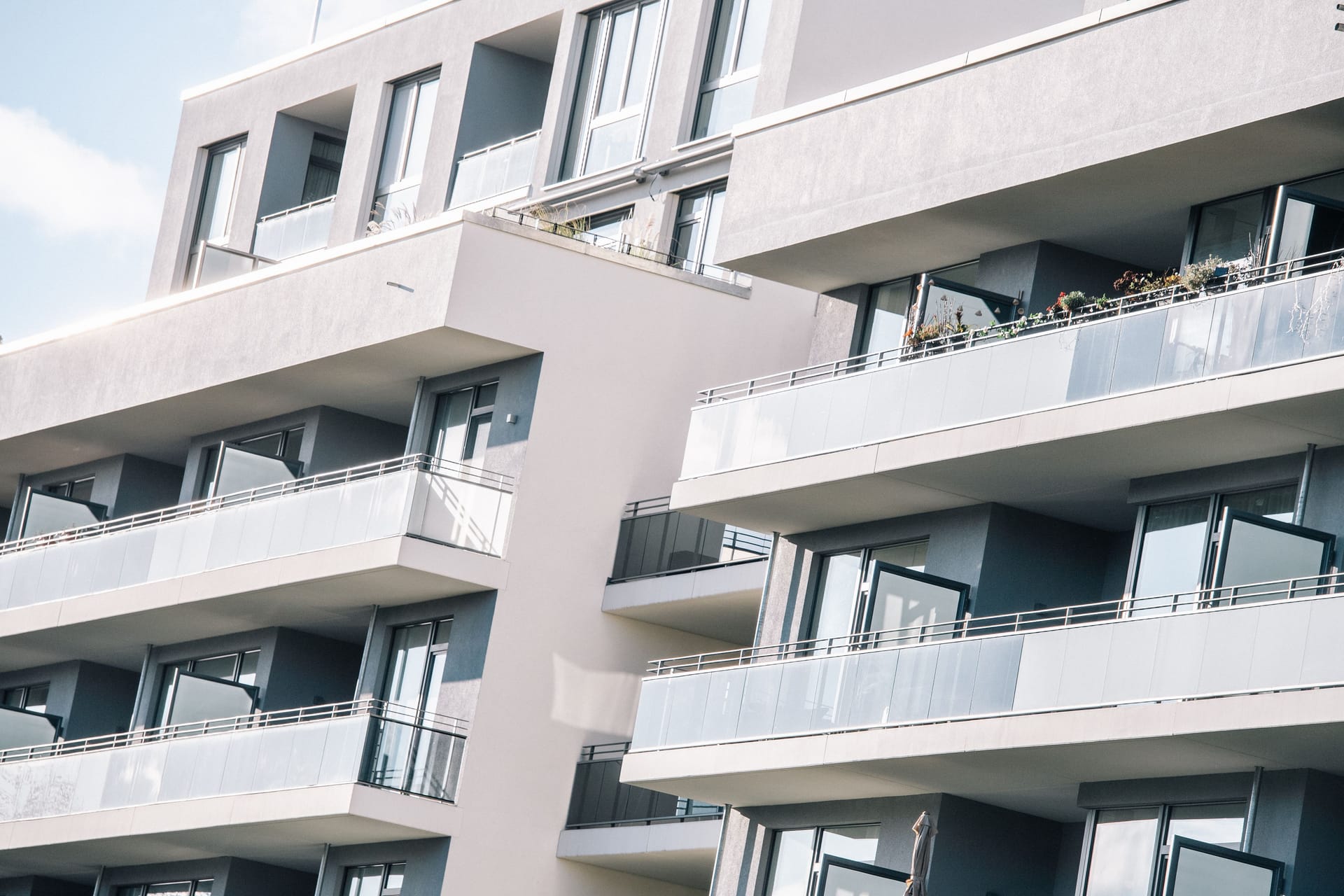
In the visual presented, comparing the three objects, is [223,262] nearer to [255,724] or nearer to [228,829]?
[255,724]

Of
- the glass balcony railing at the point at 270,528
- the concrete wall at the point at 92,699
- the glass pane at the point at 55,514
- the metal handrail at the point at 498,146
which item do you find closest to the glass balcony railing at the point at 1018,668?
the glass balcony railing at the point at 270,528

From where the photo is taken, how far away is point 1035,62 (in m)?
25.3

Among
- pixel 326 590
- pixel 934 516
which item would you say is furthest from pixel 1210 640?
pixel 326 590

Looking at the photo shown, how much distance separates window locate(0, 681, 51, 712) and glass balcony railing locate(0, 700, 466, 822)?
9.27 feet

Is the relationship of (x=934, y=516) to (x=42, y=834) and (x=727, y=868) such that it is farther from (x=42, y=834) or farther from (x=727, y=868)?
(x=42, y=834)

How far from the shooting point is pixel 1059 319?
24734mm

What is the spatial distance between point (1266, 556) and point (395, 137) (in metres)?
21.6

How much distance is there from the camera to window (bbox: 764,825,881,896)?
2584 cm

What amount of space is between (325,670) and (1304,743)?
17.7 m

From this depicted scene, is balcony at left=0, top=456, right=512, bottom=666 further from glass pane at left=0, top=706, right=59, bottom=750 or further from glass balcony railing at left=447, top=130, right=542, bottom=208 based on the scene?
glass balcony railing at left=447, top=130, right=542, bottom=208

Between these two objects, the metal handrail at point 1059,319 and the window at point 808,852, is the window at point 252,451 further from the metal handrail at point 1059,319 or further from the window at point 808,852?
the window at point 808,852

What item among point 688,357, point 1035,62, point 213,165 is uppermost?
point 213,165

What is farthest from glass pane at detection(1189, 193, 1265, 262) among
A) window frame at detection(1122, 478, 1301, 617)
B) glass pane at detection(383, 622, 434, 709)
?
glass pane at detection(383, 622, 434, 709)

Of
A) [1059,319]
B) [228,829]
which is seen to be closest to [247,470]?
[228,829]
